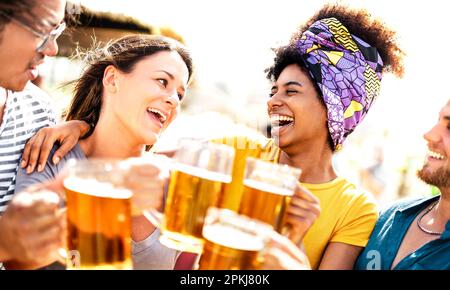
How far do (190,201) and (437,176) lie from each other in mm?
1271

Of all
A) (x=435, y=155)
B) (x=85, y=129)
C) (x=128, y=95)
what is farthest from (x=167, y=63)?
(x=435, y=155)

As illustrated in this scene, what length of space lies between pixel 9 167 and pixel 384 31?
2032 millimetres

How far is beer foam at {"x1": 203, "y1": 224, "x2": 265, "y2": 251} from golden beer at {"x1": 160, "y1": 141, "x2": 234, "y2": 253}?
128 mm

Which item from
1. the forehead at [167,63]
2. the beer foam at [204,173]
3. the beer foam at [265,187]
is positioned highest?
the forehead at [167,63]

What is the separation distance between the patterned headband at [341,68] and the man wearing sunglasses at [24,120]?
1242 mm

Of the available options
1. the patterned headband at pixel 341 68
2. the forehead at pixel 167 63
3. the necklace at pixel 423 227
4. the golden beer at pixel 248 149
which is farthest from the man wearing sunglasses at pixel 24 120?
the necklace at pixel 423 227

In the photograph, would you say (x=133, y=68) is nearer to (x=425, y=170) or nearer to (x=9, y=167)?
(x=9, y=167)

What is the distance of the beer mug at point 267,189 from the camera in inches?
59.2

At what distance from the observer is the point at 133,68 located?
2.64m

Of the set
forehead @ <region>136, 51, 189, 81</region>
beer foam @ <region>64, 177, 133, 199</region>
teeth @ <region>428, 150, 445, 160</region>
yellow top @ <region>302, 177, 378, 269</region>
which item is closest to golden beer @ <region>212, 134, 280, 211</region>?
yellow top @ <region>302, 177, 378, 269</region>

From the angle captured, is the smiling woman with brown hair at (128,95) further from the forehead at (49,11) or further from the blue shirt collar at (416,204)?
the blue shirt collar at (416,204)

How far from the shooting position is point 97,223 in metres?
1.35

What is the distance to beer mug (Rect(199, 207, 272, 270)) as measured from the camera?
4.41 feet
